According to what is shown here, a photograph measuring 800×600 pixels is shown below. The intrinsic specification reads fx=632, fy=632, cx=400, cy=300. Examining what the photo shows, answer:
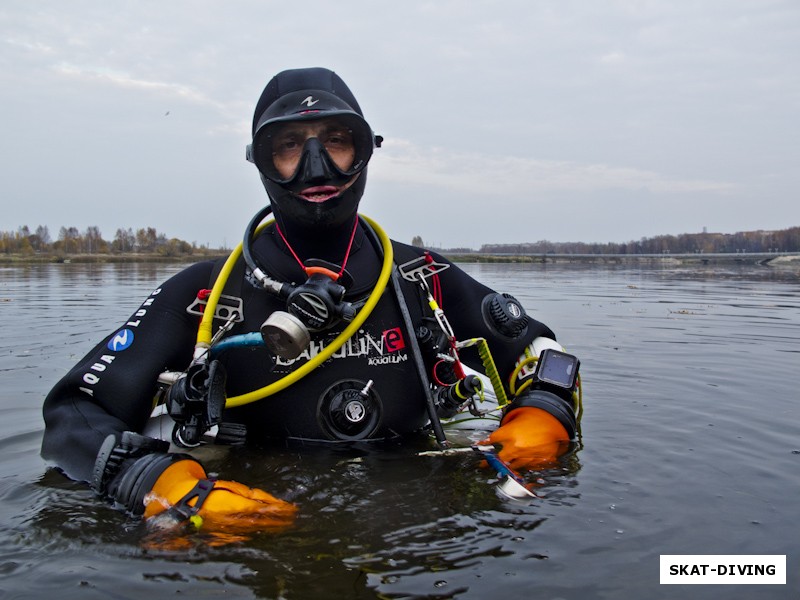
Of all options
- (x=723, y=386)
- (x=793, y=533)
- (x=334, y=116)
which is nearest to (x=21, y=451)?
(x=334, y=116)

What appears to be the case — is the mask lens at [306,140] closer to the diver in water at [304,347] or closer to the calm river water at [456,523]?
the diver in water at [304,347]

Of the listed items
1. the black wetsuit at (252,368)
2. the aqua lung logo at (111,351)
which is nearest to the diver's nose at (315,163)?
the black wetsuit at (252,368)

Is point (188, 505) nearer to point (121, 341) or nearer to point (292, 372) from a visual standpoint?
point (292, 372)

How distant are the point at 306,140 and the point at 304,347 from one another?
979 mm

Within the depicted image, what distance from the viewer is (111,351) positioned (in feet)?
9.10

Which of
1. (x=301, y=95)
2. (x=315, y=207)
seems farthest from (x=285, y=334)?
(x=301, y=95)

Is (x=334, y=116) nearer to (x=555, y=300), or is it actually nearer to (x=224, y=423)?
(x=224, y=423)

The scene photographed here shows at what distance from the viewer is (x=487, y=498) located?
8.32 feet

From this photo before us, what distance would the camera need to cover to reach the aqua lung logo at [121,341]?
110 inches

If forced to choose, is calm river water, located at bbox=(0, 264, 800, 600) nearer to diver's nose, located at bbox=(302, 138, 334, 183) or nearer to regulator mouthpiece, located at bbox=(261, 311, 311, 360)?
regulator mouthpiece, located at bbox=(261, 311, 311, 360)

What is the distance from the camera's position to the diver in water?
2588mm

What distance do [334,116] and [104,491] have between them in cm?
182

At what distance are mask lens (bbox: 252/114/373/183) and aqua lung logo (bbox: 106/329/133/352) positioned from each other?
948mm

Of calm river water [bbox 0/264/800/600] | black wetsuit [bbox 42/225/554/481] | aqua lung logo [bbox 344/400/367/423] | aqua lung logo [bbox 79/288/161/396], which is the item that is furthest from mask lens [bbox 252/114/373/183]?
calm river water [bbox 0/264/800/600]
